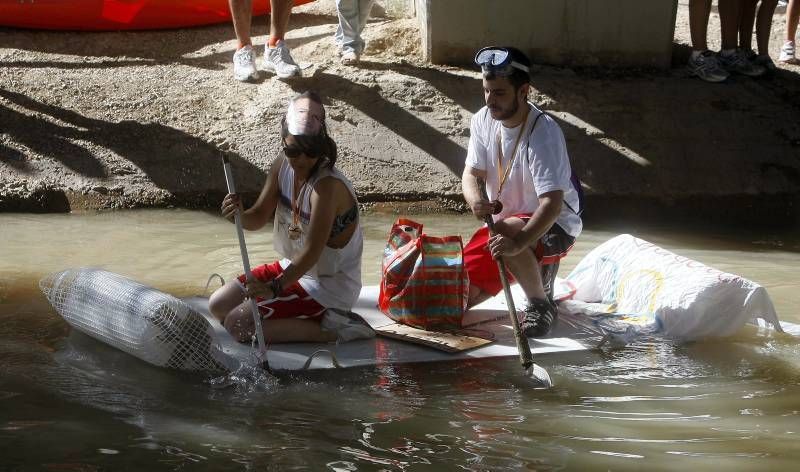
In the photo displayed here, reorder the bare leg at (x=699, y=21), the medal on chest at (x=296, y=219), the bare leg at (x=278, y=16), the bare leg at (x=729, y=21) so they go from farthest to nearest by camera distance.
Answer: the bare leg at (x=729, y=21) → the bare leg at (x=699, y=21) → the bare leg at (x=278, y=16) → the medal on chest at (x=296, y=219)

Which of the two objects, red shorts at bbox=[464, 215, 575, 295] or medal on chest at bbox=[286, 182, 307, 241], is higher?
medal on chest at bbox=[286, 182, 307, 241]

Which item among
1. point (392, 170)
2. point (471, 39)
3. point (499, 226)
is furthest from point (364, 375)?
point (471, 39)

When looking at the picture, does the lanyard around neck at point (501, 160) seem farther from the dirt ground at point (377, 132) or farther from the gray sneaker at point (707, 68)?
the gray sneaker at point (707, 68)

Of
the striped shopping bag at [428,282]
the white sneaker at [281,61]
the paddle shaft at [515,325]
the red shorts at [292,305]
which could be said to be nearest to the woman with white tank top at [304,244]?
the red shorts at [292,305]

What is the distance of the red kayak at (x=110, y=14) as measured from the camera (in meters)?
9.02

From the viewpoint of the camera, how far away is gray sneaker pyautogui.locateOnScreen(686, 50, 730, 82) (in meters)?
8.64

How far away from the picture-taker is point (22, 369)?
13.9ft

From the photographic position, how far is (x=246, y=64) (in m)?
8.34

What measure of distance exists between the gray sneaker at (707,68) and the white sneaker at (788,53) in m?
1.05

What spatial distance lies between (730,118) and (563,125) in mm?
1260

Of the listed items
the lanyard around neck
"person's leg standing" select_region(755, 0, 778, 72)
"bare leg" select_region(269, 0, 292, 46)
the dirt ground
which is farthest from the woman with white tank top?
"person's leg standing" select_region(755, 0, 778, 72)

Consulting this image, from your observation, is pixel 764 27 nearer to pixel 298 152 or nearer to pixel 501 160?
pixel 501 160

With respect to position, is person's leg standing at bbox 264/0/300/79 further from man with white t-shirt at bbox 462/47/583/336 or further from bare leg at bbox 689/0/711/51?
man with white t-shirt at bbox 462/47/583/336

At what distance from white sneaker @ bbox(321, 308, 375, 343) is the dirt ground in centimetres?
302
